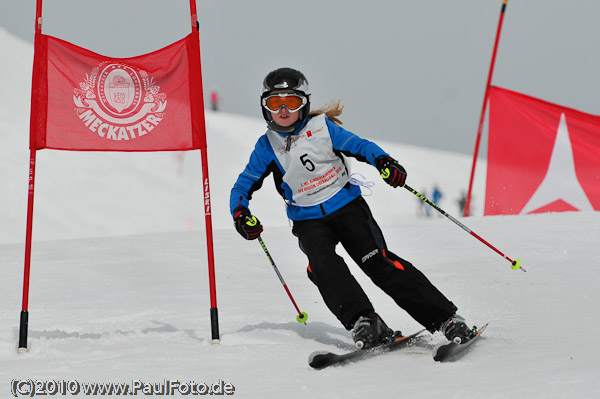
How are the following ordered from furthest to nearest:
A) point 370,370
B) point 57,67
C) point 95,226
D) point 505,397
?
point 95,226
point 57,67
point 370,370
point 505,397

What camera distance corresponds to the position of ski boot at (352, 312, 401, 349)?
347cm

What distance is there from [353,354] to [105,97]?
2.04 m

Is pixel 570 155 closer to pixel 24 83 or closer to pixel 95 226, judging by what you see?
pixel 95 226

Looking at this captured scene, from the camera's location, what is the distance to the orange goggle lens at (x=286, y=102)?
3914 mm

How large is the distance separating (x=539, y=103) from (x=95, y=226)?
40.5 feet

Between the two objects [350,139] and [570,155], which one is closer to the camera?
[350,139]

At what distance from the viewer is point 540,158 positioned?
9531mm

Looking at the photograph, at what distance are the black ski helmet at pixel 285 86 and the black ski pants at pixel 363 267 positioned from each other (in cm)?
54

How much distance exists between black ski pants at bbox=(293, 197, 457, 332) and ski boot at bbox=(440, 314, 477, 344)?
0.06m

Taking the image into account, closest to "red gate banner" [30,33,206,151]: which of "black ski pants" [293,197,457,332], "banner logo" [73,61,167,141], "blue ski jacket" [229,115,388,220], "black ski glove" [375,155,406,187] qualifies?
"banner logo" [73,61,167,141]

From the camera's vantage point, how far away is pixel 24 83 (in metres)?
28.2

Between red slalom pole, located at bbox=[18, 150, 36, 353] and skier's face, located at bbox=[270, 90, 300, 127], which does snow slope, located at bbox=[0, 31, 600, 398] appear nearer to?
red slalom pole, located at bbox=[18, 150, 36, 353]

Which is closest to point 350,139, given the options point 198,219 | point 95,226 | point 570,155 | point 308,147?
point 308,147

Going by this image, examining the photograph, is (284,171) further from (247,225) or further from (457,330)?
(457,330)
